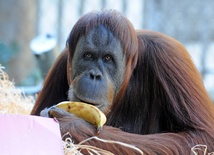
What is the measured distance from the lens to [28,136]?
2215 mm

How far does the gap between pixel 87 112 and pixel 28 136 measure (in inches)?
24.1

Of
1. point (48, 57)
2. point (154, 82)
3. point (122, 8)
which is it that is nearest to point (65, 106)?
point (154, 82)

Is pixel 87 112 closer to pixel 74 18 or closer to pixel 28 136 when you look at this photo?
pixel 28 136

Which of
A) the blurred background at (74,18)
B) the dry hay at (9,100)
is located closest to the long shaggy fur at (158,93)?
the dry hay at (9,100)

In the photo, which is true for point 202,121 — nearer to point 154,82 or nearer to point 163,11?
point 154,82

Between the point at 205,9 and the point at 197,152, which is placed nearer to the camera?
the point at 197,152

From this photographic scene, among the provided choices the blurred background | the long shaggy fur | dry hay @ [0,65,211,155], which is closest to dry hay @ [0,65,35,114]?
dry hay @ [0,65,211,155]

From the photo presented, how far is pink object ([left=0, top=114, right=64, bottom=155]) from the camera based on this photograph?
7.00 feet

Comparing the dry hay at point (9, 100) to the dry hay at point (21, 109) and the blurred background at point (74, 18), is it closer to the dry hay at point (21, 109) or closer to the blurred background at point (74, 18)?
the dry hay at point (21, 109)

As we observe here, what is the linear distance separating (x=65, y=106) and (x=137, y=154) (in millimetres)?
484

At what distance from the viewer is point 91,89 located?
2990 mm

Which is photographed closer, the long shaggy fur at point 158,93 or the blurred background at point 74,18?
the long shaggy fur at point 158,93

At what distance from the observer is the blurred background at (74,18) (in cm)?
766

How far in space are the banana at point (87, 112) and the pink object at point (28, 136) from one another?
1.29ft
